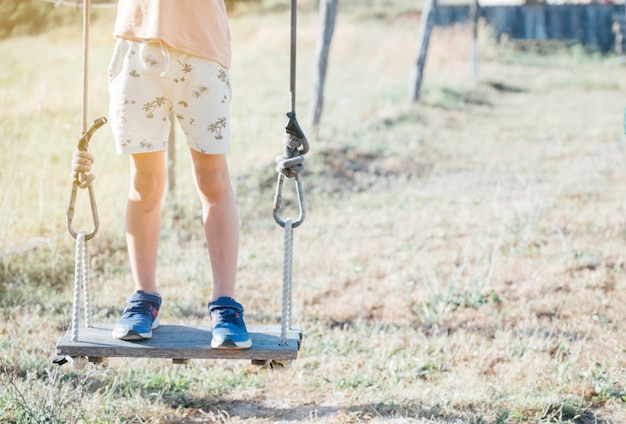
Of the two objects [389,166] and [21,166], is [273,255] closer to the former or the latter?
[21,166]

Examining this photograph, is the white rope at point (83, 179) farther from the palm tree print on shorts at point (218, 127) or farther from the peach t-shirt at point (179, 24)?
the palm tree print on shorts at point (218, 127)

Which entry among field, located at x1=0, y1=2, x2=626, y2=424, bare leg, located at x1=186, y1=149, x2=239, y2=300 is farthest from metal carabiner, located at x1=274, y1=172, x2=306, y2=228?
field, located at x1=0, y1=2, x2=626, y2=424

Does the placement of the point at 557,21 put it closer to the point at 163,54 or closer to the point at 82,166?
the point at 163,54

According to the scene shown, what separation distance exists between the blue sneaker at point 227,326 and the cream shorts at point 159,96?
1.88 ft

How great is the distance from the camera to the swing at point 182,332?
271 cm

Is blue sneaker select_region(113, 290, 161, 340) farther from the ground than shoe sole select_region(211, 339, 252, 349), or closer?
farther from the ground

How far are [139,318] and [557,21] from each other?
2054cm

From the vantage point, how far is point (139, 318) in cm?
287

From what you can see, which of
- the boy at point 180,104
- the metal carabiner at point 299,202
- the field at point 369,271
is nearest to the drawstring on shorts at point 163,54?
the boy at point 180,104

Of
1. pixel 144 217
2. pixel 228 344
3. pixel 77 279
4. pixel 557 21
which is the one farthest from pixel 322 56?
pixel 557 21

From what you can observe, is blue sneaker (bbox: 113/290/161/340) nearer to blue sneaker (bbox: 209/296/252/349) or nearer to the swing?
the swing

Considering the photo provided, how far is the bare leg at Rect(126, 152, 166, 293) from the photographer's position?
3074 mm

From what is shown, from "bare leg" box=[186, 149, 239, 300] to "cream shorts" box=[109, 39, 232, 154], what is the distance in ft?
0.27

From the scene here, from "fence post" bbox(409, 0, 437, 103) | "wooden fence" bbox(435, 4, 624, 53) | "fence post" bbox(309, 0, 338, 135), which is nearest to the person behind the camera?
"fence post" bbox(309, 0, 338, 135)
